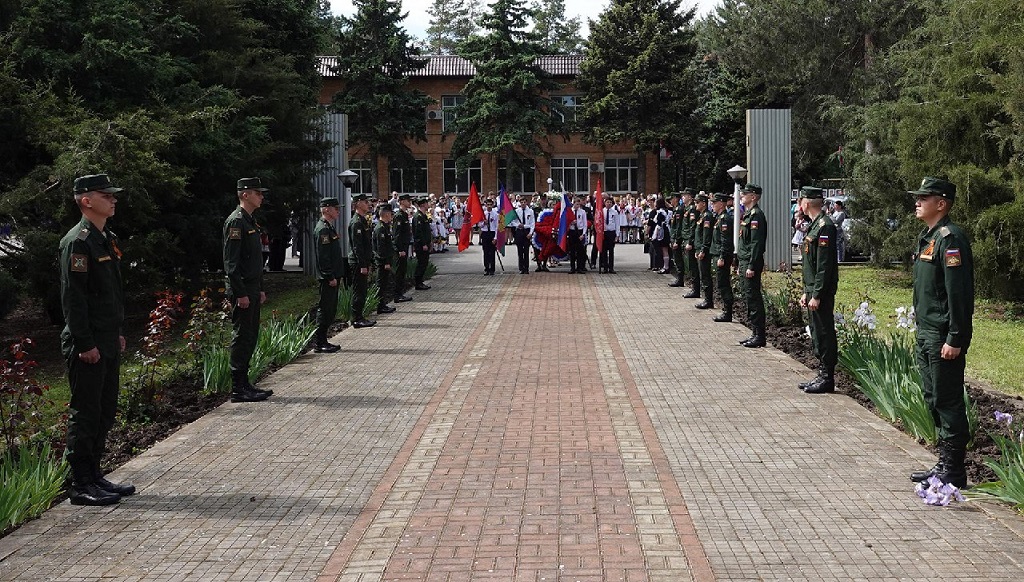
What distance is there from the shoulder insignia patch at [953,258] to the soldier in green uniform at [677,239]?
50.7ft

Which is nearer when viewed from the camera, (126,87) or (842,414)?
(842,414)

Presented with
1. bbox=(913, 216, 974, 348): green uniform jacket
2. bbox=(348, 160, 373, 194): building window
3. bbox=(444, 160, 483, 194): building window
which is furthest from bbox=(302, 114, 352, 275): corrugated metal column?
bbox=(444, 160, 483, 194): building window

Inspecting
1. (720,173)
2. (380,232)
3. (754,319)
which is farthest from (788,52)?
(754,319)

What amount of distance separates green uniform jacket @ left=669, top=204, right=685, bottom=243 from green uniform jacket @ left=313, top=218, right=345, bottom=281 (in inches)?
392

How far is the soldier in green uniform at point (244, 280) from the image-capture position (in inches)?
437

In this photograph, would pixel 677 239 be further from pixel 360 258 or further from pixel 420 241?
pixel 360 258

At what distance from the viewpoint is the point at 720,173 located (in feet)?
184

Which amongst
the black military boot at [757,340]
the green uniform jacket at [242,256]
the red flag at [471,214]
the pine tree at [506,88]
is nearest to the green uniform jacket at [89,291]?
the green uniform jacket at [242,256]

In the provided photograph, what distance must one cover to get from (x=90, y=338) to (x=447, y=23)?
96089mm

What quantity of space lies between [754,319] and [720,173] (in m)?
43.1

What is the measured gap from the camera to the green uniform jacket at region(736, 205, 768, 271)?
1426cm

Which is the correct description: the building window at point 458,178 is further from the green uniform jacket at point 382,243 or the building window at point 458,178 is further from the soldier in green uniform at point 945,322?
the soldier in green uniform at point 945,322

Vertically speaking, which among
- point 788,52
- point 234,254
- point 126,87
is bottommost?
point 234,254

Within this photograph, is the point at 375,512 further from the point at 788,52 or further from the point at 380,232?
the point at 788,52
